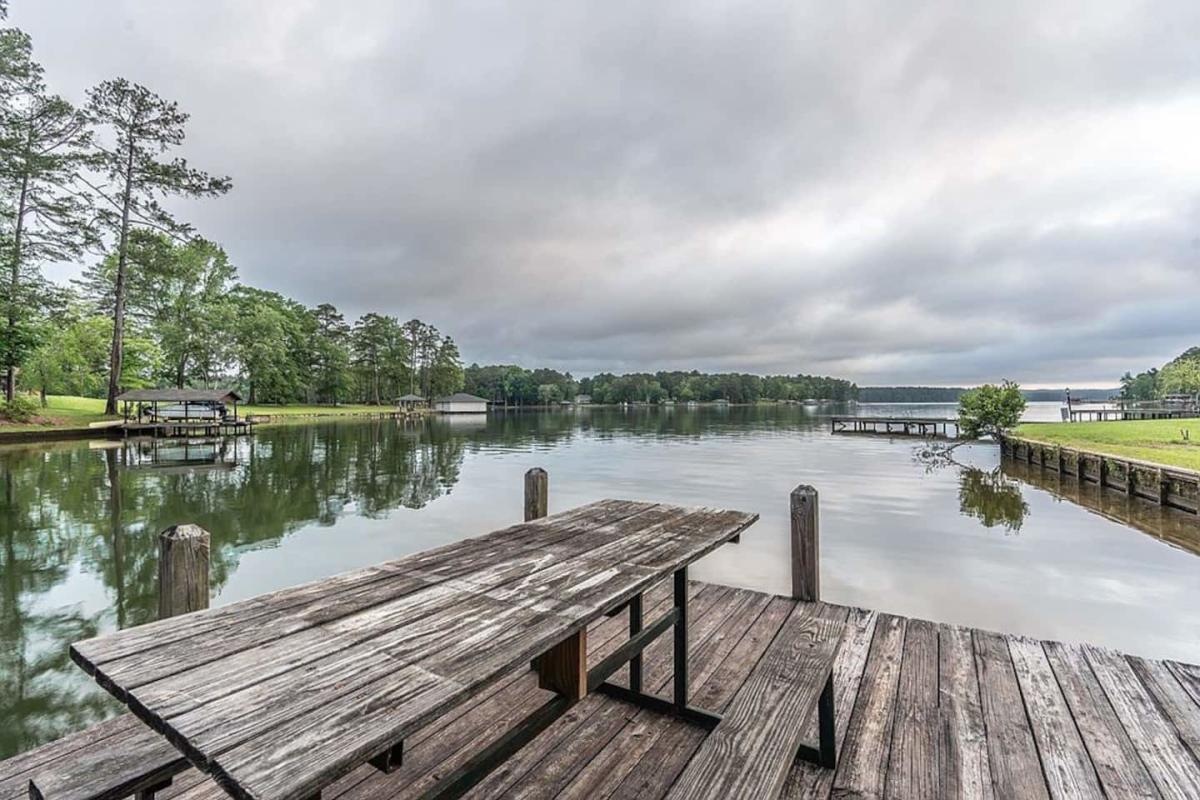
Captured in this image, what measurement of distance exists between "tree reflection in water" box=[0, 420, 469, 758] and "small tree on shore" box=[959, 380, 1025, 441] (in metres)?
25.0

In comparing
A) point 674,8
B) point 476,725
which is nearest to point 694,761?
point 476,725

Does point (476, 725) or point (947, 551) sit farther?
point (947, 551)

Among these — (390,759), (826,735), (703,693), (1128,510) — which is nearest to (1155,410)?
(1128,510)

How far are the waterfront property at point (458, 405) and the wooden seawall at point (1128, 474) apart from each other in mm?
59840

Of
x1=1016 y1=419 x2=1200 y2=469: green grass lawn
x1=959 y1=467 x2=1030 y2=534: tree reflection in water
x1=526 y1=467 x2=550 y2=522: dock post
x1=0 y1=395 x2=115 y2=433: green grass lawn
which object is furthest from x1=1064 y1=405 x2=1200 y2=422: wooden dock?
x1=0 y1=395 x2=115 y2=433: green grass lawn

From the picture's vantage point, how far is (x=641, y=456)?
2030cm

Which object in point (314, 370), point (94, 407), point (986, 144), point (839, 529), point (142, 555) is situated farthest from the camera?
point (314, 370)

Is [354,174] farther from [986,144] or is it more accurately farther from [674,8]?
[986,144]

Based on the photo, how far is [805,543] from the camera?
3.98 m

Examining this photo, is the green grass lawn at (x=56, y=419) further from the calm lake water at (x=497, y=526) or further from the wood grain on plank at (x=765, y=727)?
the wood grain on plank at (x=765, y=727)

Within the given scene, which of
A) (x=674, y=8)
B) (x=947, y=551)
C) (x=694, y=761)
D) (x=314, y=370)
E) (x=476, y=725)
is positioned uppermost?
(x=674, y=8)

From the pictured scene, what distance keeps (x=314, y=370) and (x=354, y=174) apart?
45.5 metres

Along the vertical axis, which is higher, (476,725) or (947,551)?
(476,725)

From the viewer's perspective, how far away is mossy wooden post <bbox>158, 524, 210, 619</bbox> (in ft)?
6.68
